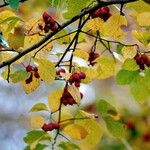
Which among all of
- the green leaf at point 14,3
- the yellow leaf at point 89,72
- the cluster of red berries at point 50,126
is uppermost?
the green leaf at point 14,3

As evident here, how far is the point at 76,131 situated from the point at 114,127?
82 mm

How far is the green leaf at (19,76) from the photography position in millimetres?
1143

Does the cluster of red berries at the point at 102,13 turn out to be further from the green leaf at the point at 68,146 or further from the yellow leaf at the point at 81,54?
the green leaf at the point at 68,146

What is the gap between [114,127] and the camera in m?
1.22

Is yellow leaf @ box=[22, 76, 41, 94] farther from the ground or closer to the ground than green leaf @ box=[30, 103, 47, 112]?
farther from the ground

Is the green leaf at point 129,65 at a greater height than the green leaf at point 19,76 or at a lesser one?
A: greater

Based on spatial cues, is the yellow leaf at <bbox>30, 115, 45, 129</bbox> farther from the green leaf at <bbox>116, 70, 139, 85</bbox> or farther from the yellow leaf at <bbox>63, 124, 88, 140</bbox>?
the green leaf at <bbox>116, 70, 139, 85</bbox>

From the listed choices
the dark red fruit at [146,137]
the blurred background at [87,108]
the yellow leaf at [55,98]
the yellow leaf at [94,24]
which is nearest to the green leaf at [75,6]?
the yellow leaf at [94,24]

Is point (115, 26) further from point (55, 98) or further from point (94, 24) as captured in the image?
point (55, 98)

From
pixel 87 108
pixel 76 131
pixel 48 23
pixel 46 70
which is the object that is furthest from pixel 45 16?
pixel 87 108

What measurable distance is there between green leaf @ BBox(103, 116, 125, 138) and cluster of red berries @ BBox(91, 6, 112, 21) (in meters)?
0.19

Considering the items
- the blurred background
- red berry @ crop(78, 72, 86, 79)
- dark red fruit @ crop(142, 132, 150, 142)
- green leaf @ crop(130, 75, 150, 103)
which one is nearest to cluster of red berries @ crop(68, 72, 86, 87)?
red berry @ crop(78, 72, 86, 79)

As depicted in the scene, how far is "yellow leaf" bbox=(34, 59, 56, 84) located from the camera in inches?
43.7

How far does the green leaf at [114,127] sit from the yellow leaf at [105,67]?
8 cm
